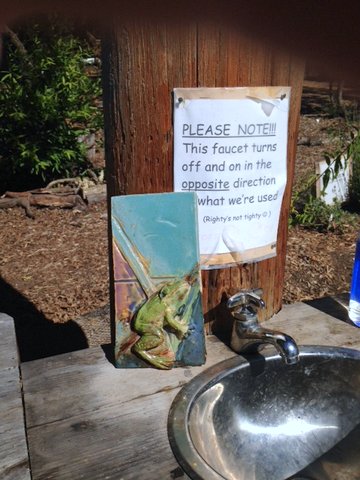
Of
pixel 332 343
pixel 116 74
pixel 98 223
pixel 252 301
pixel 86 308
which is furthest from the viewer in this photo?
pixel 98 223

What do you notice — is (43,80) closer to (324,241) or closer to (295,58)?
(324,241)

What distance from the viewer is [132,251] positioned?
4.88ft

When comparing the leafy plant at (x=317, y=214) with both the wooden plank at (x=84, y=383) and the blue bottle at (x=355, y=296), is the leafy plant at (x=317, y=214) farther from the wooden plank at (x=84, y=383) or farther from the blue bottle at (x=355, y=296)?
the wooden plank at (x=84, y=383)

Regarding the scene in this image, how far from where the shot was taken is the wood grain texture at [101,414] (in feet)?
3.86

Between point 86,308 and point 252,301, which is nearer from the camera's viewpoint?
point 252,301

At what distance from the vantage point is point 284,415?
1684 mm

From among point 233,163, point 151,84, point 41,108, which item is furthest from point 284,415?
point 41,108

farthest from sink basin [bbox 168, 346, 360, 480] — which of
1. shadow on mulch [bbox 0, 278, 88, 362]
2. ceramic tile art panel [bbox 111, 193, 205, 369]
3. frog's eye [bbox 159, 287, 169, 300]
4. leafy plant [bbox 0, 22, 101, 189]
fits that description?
leafy plant [bbox 0, 22, 101, 189]

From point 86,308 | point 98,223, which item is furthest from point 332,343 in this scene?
point 98,223

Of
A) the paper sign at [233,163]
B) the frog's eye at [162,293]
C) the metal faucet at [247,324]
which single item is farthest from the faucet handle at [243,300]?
the frog's eye at [162,293]

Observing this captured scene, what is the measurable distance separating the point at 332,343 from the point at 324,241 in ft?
9.26

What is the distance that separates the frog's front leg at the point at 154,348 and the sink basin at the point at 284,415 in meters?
0.10

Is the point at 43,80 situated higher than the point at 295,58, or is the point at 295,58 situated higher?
the point at 43,80

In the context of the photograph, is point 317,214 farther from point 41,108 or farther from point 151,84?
point 151,84
